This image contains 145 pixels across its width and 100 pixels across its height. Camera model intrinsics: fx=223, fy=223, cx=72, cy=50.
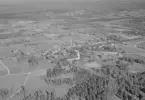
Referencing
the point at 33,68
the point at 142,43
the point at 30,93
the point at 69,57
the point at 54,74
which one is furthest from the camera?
the point at 142,43

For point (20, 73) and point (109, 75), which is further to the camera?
point (20, 73)

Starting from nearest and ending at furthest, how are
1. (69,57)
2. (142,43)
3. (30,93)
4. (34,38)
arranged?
(30,93), (69,57), (142,43), (34,38)

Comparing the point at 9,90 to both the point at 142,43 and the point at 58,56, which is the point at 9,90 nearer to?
the point at 58,56

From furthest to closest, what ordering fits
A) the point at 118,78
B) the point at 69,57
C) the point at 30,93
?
the point at 69,57 < the point at 118,78 < the point at 30,93

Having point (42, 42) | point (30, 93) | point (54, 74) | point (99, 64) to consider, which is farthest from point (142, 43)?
point (30, 93)

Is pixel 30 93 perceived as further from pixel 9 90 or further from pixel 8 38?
pixel 8 38

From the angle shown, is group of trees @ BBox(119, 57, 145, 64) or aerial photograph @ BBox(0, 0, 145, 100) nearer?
aerial photograph @ BBox(0, 0, 145, 100)

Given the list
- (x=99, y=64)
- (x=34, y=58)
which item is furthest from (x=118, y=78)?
(x=34, y=58)

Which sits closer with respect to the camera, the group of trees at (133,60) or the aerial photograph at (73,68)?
the aerial photograph at (73,68)

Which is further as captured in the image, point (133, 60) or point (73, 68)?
point (133, 60)
